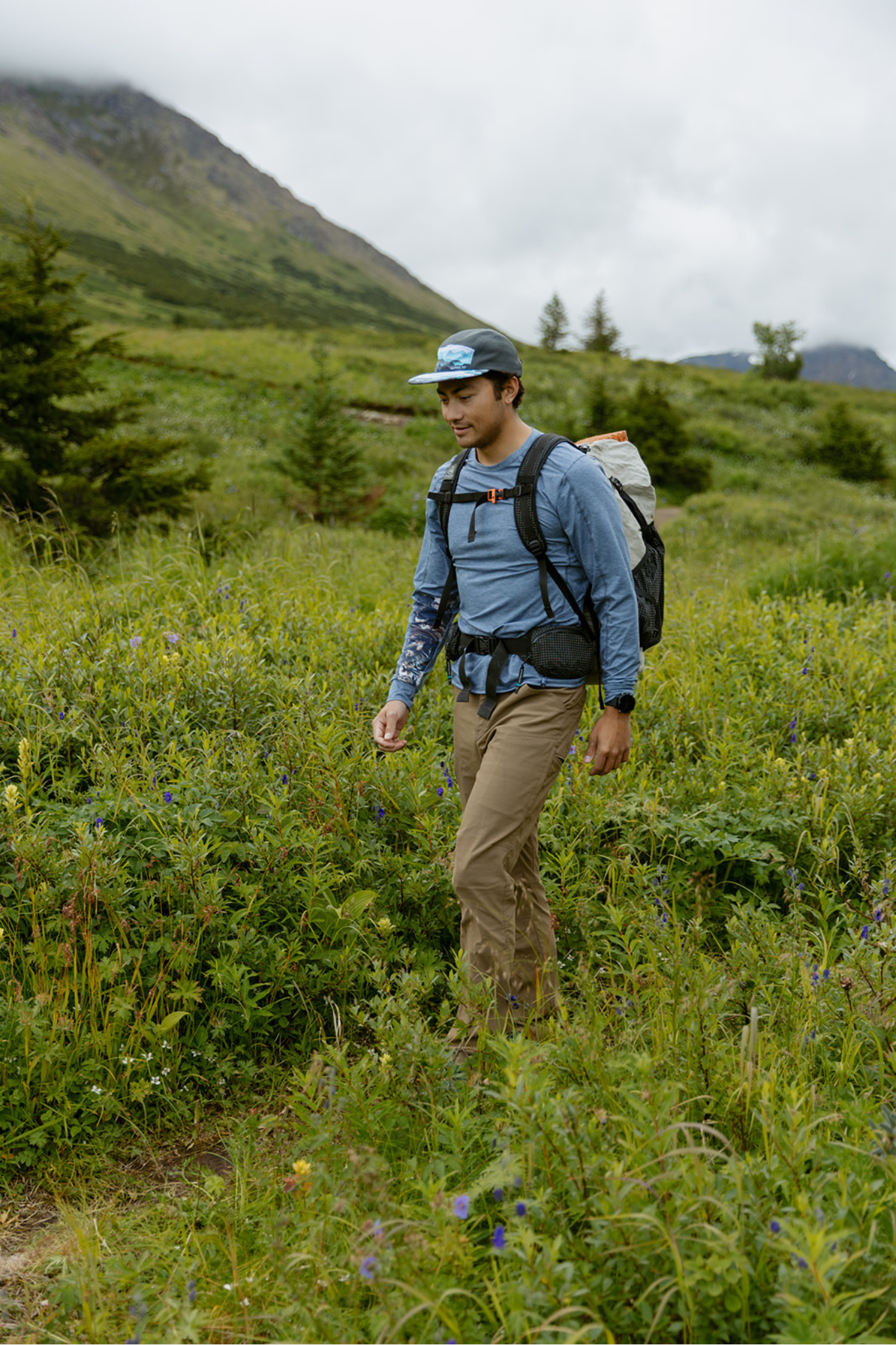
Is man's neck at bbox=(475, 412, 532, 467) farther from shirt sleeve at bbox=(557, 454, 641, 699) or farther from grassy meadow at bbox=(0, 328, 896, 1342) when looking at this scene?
grassy meadow at bbox=(0, 328, 896, 1342)

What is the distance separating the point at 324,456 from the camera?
1404 centimetres

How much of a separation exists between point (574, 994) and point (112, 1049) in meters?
1.74

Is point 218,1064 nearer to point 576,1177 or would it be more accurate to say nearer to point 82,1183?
point 82,1183

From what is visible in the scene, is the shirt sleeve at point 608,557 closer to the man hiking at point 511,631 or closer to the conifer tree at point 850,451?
the man hiking at point 511,631

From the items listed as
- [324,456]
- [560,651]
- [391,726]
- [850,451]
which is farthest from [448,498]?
[850,451]

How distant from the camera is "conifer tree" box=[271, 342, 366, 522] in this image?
14.0 metres

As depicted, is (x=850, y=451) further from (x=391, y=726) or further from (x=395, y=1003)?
(x=395, y=1003)

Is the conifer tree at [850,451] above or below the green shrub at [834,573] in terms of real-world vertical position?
above

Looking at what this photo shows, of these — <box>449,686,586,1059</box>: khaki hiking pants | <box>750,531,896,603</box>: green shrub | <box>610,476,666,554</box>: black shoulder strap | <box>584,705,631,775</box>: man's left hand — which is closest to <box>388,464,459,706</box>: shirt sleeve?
<box>449,686,586,1059</box>: khaki hiking pants

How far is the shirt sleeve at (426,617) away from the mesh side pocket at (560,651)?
501 millimetres

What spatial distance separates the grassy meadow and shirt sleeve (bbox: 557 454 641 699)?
3.12 ft

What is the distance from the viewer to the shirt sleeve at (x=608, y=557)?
287 cm

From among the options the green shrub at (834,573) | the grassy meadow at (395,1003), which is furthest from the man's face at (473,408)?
the green shrub at (834,573)

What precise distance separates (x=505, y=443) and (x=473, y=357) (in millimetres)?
338
